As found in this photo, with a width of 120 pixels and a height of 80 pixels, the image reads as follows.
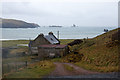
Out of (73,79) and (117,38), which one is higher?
(117,38)

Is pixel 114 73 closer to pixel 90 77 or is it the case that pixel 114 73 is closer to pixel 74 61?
pixel 90 77

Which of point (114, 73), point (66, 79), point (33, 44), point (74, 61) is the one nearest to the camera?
point (66, 79)

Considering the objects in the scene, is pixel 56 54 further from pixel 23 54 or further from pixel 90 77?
pixel 90 77

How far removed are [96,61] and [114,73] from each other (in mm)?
8283

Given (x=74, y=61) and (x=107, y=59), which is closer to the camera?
(x=107, y=59)

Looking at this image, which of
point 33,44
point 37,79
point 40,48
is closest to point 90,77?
point 37,79

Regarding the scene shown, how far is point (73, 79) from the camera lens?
67.4 feet

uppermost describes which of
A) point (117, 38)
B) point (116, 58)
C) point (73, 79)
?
point (117, 38)

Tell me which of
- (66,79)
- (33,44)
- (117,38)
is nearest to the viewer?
(66,79)

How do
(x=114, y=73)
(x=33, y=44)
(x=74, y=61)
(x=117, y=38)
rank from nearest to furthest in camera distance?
(x=114, y=73) → (x=74, y=61) → (x=117, y=38) → (x=33, y=44)

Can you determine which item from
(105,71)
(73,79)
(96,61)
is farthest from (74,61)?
(73,79)

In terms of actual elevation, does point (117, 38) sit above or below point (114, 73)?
above

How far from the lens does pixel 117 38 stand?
38.6m

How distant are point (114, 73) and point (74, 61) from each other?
12391 mm
